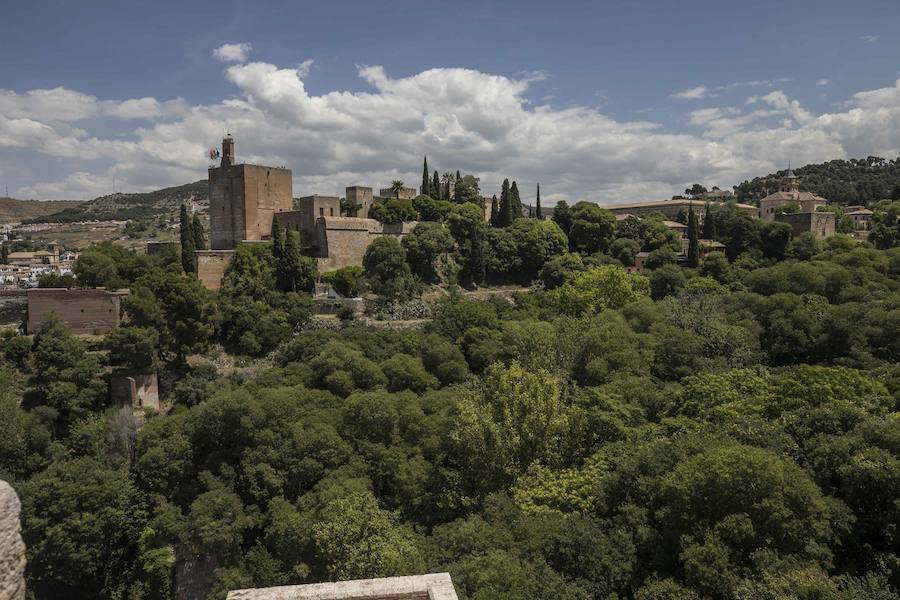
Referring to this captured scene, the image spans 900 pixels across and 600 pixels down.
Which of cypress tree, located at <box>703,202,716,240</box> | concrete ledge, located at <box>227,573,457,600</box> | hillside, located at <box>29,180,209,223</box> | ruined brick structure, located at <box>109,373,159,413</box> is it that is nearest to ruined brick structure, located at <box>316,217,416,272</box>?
ruined brick structure, located at <box>109,373,159,413</box>

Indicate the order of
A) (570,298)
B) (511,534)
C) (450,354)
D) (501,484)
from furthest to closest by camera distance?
(570,298) → (450,354) → (501,484) → (511,534)

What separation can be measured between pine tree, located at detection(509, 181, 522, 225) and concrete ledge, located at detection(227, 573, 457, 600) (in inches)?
1487

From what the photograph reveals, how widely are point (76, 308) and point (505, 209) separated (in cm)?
2817

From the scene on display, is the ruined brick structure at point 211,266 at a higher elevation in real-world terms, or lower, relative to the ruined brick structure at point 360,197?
lower

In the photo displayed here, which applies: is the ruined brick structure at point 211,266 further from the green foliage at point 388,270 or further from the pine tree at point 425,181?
the pine tree at point 425,181

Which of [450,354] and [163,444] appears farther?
[450,354]

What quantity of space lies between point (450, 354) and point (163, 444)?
37.0ft

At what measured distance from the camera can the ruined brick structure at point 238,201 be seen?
3384cm

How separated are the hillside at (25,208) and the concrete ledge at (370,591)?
128 meters

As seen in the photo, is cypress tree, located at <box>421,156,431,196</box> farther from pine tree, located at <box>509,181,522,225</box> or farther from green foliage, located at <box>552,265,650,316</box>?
green foliage, located at <box>552,265,650,316</box>

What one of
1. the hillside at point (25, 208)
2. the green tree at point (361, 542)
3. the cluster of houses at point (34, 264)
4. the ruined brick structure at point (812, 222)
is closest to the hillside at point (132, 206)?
the hillside at point (25, 208)

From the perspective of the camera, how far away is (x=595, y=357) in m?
21.6

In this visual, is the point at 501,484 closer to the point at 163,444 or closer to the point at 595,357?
the point at 595,357

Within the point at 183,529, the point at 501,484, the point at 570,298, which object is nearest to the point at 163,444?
the point at 183,529
